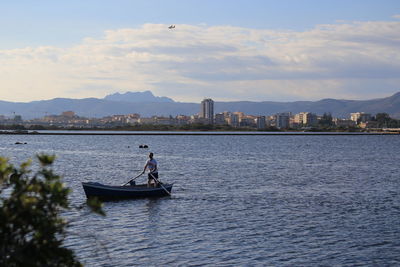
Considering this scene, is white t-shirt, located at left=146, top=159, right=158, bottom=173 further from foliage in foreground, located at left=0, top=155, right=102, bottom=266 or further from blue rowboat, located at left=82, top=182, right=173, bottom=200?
foliage in foreground, located at left=0, top=155, right=102, bottom=266

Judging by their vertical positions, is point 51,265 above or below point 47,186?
below

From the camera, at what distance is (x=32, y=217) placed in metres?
8.20

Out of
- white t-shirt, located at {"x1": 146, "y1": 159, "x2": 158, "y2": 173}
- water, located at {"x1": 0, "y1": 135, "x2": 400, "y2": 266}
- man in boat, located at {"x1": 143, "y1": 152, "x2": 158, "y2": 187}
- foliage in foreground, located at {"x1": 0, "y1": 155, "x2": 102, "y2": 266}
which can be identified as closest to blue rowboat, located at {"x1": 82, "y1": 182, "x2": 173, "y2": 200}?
man in boat, located at {"x1": 143, "y1": 152, "x2": 158, "y2": 187}

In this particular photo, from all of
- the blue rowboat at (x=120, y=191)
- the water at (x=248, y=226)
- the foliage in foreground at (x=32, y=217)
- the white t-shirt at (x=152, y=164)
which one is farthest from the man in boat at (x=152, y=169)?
the foliage in foreground at (x=32, y=217)

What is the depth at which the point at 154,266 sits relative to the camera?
1803 cm

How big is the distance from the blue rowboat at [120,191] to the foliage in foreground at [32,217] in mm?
23877

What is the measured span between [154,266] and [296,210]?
1319 centimetres

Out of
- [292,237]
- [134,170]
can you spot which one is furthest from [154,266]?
[134,170]

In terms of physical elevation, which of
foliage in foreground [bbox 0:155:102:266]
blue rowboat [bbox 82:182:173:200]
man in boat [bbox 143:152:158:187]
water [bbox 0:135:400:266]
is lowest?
water [bbox 0:135:400:266]

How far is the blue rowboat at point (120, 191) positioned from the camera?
32125mm

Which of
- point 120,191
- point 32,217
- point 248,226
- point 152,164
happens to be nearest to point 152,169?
point 152,164

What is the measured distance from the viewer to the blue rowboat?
3212 centimetres

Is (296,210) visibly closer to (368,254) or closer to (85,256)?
(368,254)

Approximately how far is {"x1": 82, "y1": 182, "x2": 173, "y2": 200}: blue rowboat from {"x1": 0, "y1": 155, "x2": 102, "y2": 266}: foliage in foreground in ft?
78.3
